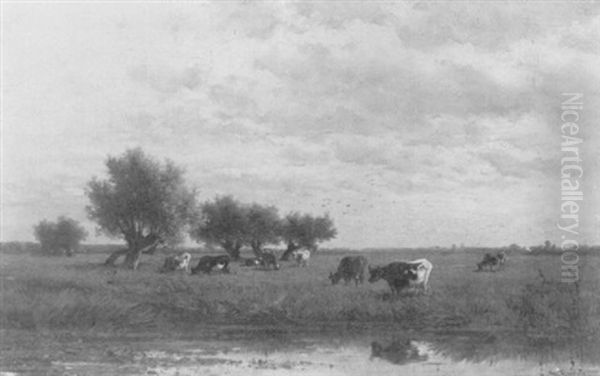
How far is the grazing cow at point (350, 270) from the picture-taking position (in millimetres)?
11852

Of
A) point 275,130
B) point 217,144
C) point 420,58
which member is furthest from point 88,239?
point 420,58

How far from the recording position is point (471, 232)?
11320 millimetres

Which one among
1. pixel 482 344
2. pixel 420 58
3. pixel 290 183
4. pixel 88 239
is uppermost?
pixel 420 58

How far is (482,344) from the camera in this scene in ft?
36.5

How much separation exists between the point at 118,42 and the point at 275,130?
7.68 feet

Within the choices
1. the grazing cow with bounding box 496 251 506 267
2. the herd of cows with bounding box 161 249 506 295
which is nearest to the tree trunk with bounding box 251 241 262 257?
the herd of cows with bounding box 161 249 506 295

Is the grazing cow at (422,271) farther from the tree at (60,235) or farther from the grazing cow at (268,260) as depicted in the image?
the tree at (60,235)

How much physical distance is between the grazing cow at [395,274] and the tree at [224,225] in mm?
1880

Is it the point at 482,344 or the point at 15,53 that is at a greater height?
the point at 15,53

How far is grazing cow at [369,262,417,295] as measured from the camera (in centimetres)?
1180

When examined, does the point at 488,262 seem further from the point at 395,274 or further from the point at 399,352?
the point at 399,352

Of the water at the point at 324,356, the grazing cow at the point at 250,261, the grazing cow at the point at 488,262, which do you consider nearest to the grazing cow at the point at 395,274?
the water at the point at 324,356

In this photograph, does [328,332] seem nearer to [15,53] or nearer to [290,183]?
[290,183]

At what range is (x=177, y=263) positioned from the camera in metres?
12.2
